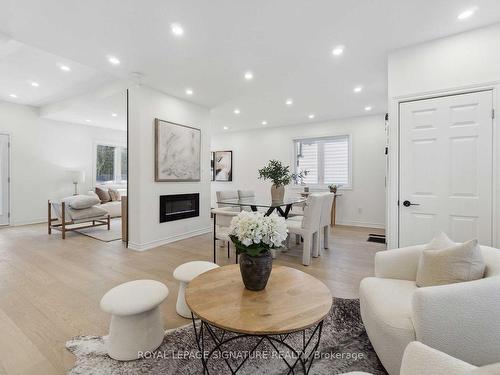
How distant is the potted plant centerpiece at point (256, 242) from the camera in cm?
141

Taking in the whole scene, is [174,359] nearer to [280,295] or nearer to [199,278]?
[199,278]

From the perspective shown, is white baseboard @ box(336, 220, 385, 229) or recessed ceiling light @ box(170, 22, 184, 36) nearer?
recessed ceiling light @ box(170, 22, 184, 36)

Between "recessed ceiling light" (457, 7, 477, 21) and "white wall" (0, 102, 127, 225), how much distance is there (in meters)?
8.37

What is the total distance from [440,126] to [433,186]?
2.21 feet

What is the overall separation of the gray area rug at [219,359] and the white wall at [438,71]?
5.58 ft

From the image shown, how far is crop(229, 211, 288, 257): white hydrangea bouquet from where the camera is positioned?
4.60 feet

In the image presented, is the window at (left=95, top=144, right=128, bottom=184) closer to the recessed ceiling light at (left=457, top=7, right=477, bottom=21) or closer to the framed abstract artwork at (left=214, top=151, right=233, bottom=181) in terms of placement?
the framed abstract artwork at (left=214, top=151, right=233, bottom=181)

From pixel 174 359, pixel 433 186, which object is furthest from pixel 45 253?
pixel 433 186

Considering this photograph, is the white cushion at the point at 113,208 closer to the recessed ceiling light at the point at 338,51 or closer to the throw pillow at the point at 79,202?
the throw pillow at the point at 79,202

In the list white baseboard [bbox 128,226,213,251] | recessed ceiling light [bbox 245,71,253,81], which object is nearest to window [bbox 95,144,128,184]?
white baseboard [bbox 128,226,213,251]

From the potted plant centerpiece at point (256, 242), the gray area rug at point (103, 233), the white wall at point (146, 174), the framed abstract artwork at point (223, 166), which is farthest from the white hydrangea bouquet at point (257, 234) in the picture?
the framed abstract artwork at point (223, 166)

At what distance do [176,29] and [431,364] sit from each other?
3.22 m

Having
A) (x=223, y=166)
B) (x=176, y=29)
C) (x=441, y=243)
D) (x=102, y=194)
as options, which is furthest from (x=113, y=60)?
(x=223, y=166)

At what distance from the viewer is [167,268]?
131 inches
